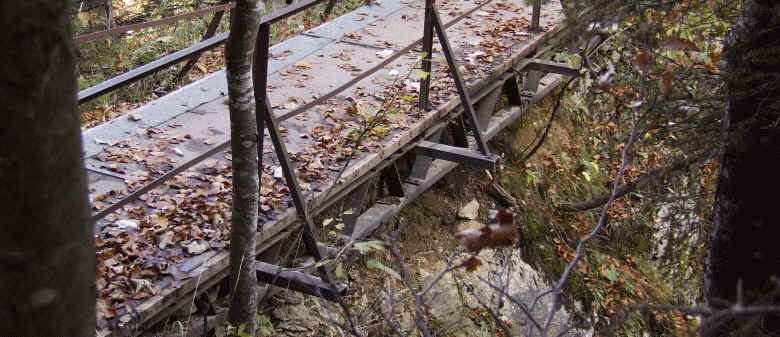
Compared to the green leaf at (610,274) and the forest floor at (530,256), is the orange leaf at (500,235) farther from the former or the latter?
the green leaf at (610,274)

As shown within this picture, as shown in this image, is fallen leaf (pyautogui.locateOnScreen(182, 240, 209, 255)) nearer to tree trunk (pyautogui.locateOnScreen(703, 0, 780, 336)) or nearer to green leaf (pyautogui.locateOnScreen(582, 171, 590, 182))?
tree trunk (pyautogui.locateOnScreen(703, 0, 780, 336))

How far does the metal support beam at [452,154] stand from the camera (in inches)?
207

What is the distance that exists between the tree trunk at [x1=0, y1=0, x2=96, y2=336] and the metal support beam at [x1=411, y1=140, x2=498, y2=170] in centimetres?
392

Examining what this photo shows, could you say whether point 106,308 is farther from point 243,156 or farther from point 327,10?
point 327,10

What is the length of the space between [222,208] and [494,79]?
3101 mm

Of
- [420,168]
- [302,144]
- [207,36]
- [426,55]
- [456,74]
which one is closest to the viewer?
[302,144]

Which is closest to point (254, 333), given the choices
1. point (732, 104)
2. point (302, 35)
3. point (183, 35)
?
point (732, 104)

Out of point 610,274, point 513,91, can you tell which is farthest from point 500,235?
point 610,274

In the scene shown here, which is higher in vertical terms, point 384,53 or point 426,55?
point 426,55

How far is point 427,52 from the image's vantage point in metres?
5.09

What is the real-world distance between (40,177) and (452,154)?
4160mm

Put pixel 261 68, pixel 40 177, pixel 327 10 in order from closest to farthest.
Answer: pixel 40 177
pixel 261 68
pixel 327 10

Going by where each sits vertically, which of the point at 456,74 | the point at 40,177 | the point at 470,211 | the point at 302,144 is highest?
the point at 40,177

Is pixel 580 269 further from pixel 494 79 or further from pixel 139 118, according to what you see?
pixel 139 118
